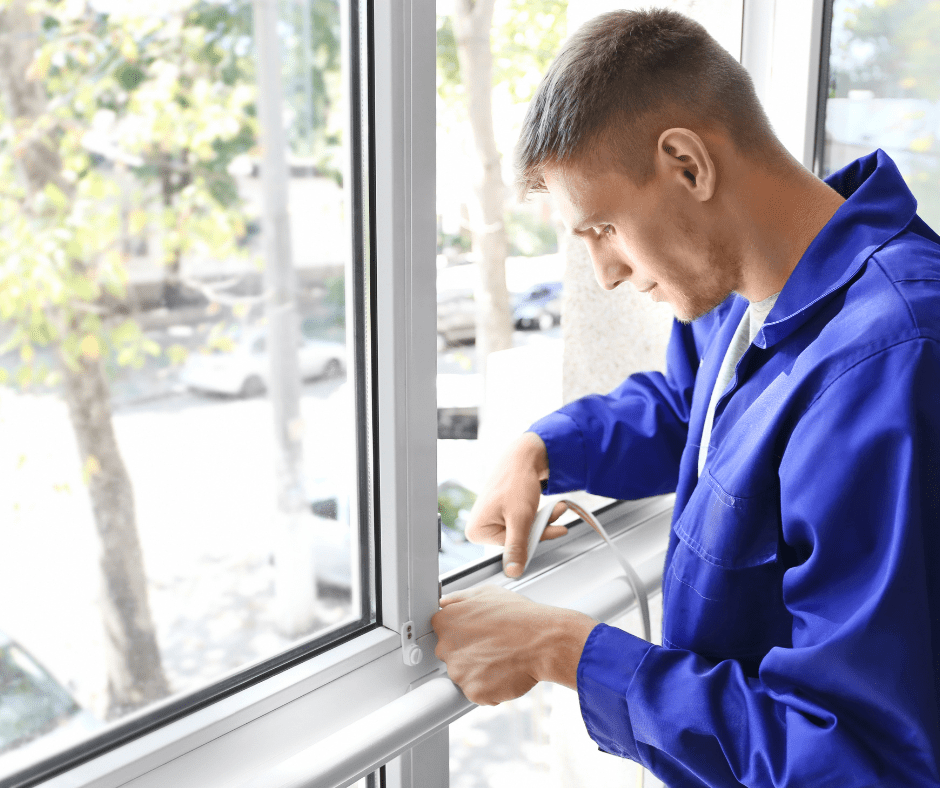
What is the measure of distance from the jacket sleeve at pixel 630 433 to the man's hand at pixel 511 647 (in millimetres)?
267

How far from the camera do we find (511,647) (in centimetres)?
84

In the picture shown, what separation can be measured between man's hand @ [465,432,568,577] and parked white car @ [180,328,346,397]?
27cm

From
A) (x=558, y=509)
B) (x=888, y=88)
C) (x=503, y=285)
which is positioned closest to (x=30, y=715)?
(x=558, y=509)

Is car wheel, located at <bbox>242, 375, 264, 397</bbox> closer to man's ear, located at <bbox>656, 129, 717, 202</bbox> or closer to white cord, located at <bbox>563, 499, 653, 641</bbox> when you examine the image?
white cord, located at <bbox>563, 499, 653, 641</bbox>

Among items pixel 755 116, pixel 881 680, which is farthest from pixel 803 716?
pixel 755 116

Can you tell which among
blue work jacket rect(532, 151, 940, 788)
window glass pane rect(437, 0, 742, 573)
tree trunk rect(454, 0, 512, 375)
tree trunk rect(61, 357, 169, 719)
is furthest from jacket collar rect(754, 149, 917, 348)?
tree trunk rect(61, 357, 169, 719)

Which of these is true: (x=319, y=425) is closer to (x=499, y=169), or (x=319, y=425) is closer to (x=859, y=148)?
(x=499, y=169)

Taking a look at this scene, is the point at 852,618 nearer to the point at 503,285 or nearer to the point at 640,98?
the point at 640,98

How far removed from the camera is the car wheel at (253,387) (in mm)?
1007

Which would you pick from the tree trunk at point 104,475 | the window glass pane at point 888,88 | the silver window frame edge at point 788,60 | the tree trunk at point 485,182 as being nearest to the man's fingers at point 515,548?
the tree trunk at point 485,182

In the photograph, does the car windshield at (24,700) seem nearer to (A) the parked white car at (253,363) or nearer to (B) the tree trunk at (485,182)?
(A) the parked white car at (253,363)

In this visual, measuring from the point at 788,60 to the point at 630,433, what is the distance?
946 millimetres

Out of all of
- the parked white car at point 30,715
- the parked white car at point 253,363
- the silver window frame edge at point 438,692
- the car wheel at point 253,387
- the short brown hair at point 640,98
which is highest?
the short brown hair at point 640,98

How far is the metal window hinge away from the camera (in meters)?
0.92
